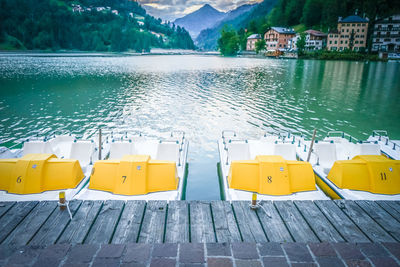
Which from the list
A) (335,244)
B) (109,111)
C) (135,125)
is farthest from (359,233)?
(109,111)

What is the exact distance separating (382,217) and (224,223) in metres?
4.16

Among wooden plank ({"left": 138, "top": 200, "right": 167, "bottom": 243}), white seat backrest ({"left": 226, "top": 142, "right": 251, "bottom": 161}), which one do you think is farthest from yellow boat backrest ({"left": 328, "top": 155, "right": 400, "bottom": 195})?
wooden plank ({"left": 138, "top": 200, "right": 167, "bottom": 243})

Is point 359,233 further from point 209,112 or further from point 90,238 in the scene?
point 209,112

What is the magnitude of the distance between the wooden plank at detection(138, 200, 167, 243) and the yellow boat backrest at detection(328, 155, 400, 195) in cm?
839

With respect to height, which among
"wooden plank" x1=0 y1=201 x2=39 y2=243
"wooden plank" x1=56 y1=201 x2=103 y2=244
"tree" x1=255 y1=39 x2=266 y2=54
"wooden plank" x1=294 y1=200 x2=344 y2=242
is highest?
"tree" x1=255 y1=39 x2=266 y2=54

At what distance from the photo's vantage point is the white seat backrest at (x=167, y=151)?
13875 mm

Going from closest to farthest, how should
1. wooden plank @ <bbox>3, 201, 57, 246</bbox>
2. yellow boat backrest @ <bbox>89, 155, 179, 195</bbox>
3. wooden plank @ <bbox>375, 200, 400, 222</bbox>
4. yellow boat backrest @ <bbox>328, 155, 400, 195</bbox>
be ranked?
1. wooden plank @ <bbox>3, 201, 57, 246</bbox>
2. wooden plank @ <bbox>375, 200, 400, 222</bbox>
3. yellow boat backrest @ <bbox>89, 155, 179, 195</bbox>
4. yellow boat backrest @ <bbox>328, 155, 400, 195</bbox>

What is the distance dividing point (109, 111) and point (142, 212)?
2708cm

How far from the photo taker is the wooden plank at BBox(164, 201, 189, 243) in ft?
19.1

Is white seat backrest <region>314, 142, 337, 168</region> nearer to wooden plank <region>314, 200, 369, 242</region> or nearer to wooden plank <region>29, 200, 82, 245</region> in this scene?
wooden plank <region>314, 200, 369, 242</region>

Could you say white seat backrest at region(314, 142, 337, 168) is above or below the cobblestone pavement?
below

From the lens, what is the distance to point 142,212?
267 inches

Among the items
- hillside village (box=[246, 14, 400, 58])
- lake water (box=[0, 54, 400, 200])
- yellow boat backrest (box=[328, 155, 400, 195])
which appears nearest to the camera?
yellow boat backrest (box=[328, 155, 400, 195])

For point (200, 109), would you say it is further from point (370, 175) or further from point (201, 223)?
point (201, 223)
